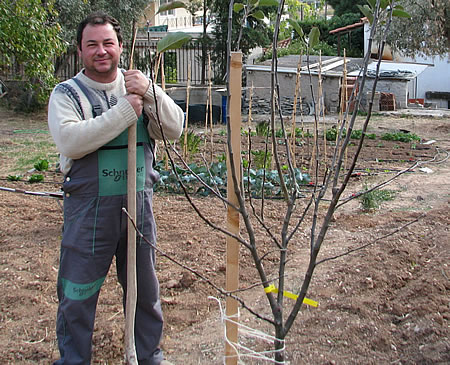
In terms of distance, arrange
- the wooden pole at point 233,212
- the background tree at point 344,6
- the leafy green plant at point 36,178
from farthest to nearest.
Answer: the background tree at point 344,6 < the leafy green plant at point 36,178 < the wooden pole at point 233,212

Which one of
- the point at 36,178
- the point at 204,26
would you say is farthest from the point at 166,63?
the point at 36,178

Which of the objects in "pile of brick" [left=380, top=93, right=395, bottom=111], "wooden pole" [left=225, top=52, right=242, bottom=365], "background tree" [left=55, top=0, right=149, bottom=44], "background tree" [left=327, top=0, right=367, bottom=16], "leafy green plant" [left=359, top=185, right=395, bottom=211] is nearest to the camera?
"wooden pole" [left=225, top=52, right=242, bottom=365]

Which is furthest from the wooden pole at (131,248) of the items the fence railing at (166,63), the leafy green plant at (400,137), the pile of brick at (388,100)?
the pile of brick at (388,100)

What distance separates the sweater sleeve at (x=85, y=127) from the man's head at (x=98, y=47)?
0.56ft

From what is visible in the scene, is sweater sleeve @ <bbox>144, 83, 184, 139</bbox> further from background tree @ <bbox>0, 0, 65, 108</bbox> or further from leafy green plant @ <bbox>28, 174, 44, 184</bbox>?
background tree @ <bbox>0, 0, 65, 108</bbox>

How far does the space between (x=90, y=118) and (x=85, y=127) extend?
0.12 meters

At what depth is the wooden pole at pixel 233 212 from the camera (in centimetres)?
214

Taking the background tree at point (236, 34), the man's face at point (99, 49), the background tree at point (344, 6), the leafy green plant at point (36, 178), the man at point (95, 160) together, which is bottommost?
the leafy green plant at point (36, 178)

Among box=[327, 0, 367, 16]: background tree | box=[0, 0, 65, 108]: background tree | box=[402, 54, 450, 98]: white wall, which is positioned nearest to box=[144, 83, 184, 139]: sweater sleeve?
box=[0, 0, 65, 108]: background tree

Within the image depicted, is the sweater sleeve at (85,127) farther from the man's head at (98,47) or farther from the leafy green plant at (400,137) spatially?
the leafy green plant at (400,137)

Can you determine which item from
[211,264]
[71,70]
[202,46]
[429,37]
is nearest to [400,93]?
[429,37]

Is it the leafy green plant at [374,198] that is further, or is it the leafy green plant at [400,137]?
the leafy green plant at [400,137]

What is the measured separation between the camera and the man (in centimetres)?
222

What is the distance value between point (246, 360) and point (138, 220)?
1.04 m
